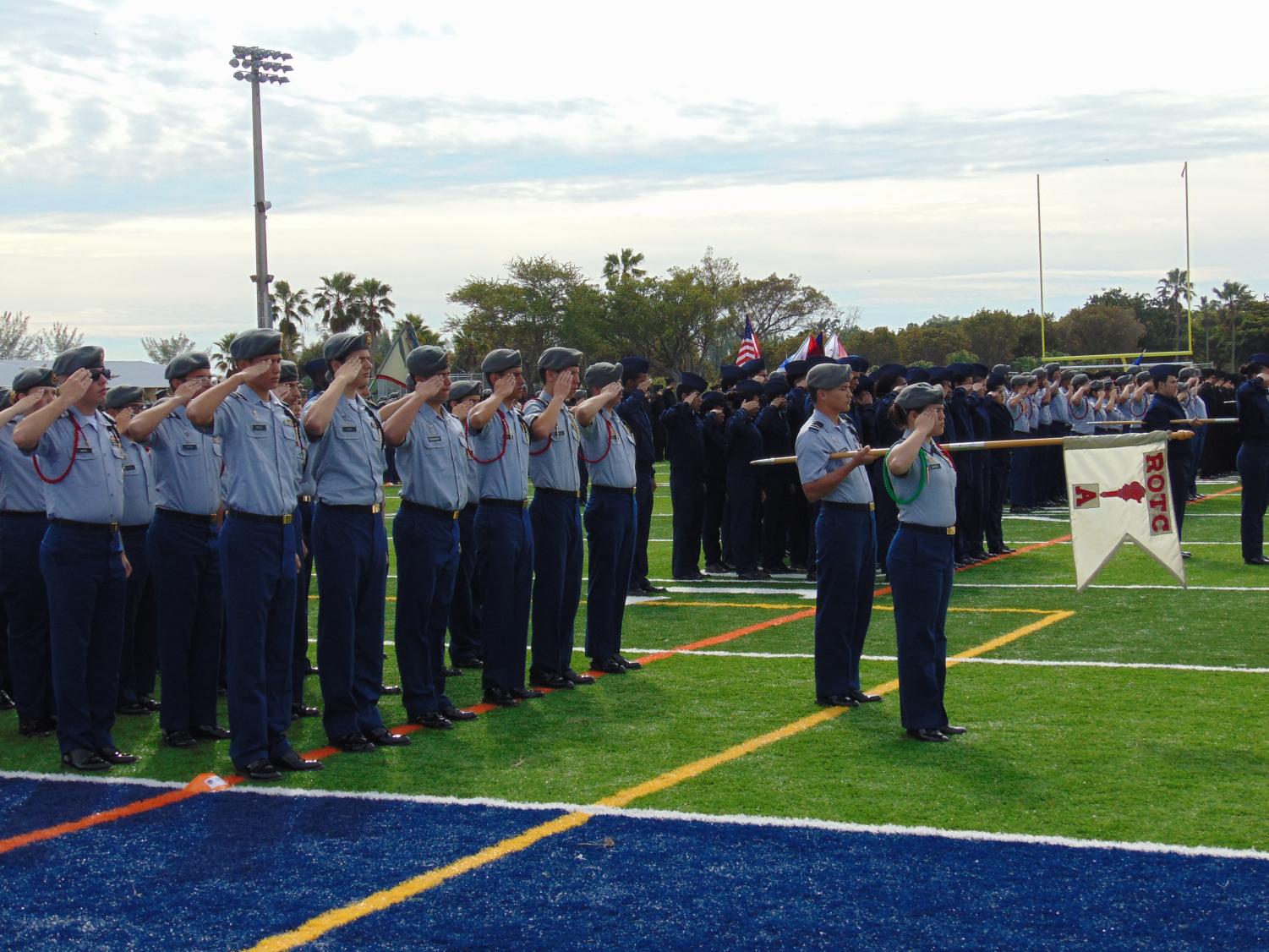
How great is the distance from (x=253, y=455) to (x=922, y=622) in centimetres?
374

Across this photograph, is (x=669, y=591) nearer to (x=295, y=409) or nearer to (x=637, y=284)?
(x=295, y=409)

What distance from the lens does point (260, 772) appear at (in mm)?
7121

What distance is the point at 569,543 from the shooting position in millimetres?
9609

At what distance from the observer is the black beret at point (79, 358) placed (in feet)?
25.1

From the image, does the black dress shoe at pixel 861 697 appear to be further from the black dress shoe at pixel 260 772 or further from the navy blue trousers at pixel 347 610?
the black dress shoe at pixel 260 772

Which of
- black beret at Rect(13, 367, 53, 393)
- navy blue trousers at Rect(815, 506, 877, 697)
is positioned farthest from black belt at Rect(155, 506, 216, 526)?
navy blue trousers at Rect(815, 506, 877, 697)

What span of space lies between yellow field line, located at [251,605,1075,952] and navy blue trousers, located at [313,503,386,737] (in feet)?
6.45

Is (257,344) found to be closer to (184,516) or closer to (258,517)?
(258,517)

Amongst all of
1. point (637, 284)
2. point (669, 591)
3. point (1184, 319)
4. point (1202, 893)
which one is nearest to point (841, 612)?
point (1202, 893)

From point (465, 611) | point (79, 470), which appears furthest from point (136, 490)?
point (465, 611)

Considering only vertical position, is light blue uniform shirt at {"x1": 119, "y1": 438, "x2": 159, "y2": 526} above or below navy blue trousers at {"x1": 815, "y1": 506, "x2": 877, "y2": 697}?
above

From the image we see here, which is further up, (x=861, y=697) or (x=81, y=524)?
(x=81, y=524)

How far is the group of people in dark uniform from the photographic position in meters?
7.30

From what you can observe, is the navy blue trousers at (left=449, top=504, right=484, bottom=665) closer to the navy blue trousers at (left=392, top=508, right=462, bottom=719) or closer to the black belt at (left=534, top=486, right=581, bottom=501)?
the black belt at (left=534, top=486, right=581, bottom=501)
